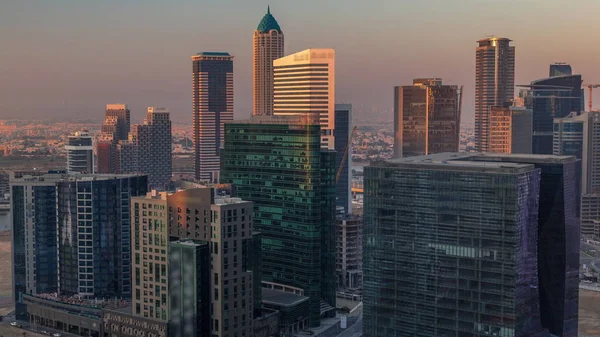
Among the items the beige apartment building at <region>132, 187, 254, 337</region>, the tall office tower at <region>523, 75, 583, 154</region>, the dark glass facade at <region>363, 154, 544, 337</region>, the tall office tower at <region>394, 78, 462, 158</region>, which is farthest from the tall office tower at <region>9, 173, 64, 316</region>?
the tall office tower at <region>523, 75, 583, 154</region>

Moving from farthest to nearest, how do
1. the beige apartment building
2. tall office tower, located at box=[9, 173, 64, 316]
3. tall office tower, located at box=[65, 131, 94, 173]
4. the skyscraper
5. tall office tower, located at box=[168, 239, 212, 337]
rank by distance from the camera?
the skyscraper, tall office tower, located at box=[65, 131, 94, 173], tall office tower, located at box=[9, 173, 64, 316], the beige apartment building, tall office tower, located at box=[168, 239, 212, 337]

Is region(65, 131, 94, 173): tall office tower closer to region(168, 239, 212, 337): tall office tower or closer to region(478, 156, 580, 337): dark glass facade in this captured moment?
region(168, 239, 212, 337): tall office tower

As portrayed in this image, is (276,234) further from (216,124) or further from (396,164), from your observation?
(216,124)

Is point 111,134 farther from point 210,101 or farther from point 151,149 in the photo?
point 210,101

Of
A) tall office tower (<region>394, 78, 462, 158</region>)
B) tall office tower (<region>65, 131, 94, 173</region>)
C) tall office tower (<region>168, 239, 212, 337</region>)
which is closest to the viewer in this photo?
tall office tower (<region>168, 239, 212, 337</region>)

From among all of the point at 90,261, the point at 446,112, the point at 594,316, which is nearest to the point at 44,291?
the point at 90,261

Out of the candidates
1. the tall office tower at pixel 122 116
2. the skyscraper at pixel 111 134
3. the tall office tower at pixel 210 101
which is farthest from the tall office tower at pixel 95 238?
the tall office tower at pixel 122 116
